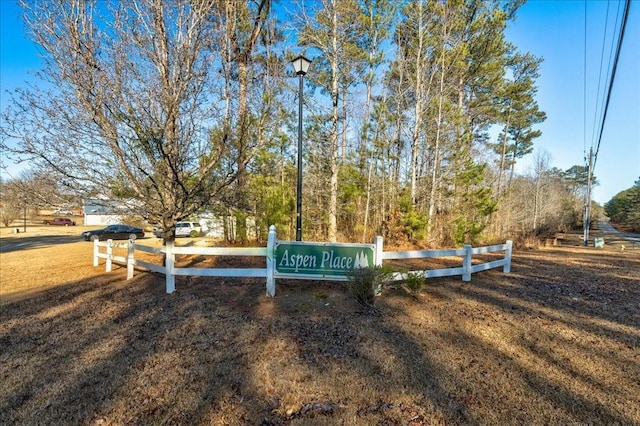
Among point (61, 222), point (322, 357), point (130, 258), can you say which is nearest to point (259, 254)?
point (322, 357)

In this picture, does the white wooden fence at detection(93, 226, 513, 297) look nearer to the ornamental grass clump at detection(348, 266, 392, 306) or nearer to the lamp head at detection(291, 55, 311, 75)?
the ornamental grass clump at detection(348, 266, 392, 306)

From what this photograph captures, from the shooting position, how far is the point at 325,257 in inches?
180

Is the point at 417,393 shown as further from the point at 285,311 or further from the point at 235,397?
the point at 285,311

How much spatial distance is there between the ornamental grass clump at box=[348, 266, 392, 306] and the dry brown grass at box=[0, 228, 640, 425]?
16cm

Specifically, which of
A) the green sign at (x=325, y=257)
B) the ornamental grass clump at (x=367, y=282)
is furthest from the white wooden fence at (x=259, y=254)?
the ornamental grass clump at (x=367, y=282)

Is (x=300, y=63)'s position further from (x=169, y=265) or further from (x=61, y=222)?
(x=61, y=222)

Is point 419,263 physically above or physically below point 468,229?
below

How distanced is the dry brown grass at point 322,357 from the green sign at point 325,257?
0.47m

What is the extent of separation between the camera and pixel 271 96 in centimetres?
645

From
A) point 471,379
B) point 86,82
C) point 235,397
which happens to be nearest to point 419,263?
point 471,379

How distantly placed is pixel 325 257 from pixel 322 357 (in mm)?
1703

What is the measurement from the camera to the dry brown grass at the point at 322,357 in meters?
2.34

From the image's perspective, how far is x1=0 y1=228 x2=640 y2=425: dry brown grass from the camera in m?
2.34

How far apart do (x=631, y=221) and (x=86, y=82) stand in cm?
5377
